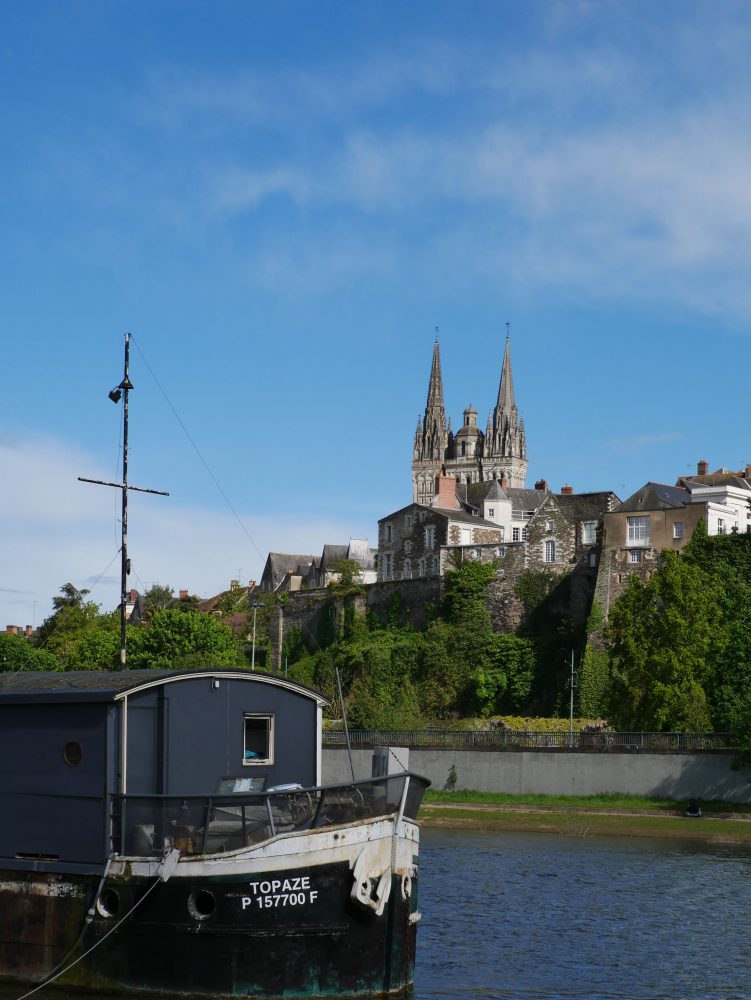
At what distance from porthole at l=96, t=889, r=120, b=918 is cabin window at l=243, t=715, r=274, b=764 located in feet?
11.8

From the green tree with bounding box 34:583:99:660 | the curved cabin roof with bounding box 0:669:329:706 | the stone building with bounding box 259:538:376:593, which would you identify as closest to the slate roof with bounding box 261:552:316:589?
the stone building with bounding box 259:538:376:593

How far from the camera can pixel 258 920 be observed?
21.6 meters

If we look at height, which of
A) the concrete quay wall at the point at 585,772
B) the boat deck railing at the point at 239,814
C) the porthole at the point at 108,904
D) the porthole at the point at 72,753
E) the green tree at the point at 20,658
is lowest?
the concrete quay wall at the point at 585,772

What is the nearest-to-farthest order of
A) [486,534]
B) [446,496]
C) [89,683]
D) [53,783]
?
[53,783]
[89,683]
[486,534]
[446,496]

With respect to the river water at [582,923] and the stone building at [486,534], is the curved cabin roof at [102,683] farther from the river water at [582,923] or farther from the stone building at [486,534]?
the stone building at [486,534]

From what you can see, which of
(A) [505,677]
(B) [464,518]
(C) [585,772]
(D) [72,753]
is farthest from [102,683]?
(B) [464,518]

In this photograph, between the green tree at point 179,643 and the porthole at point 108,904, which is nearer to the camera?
the porthole at point 108,904

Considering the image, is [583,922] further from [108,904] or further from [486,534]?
[486,534]

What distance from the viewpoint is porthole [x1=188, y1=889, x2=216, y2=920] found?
21.7 meters

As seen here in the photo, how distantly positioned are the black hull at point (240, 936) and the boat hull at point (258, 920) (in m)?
0.02

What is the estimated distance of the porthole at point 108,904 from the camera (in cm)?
2242

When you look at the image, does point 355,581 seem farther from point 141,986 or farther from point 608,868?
point 141,986

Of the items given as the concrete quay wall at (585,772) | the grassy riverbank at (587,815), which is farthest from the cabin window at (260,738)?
the concrete quay wall at (585,772)

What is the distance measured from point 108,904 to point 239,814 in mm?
2646
